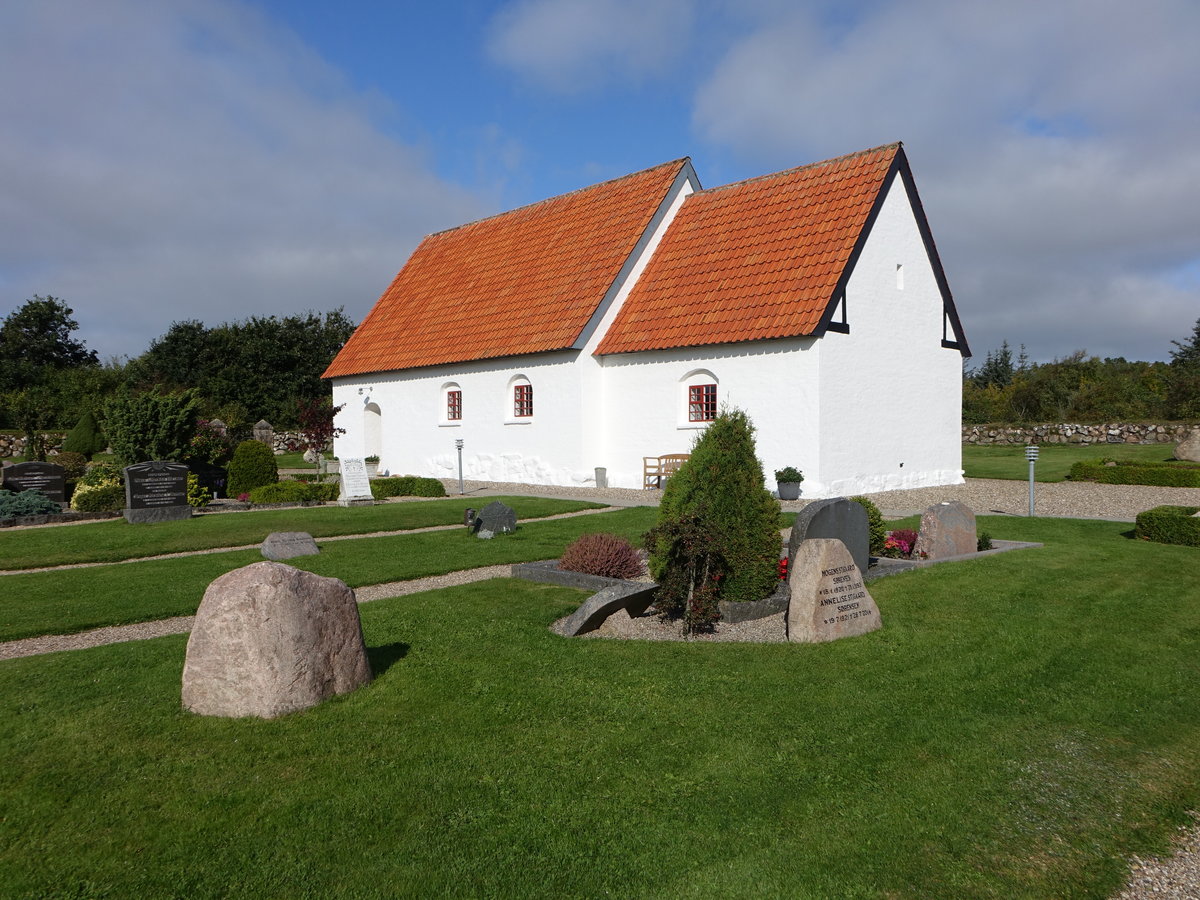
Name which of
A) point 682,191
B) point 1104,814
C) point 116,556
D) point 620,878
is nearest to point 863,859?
point 620,878

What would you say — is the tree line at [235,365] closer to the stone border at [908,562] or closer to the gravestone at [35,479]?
the gravestone at [35,479]

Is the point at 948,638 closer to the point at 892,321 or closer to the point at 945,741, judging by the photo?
the point at 945,741

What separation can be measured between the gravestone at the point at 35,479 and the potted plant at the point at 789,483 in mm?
14485

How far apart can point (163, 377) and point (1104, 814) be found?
2091 inches

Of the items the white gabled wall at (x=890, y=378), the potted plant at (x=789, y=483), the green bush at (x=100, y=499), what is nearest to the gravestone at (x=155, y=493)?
the green bush at (x=100, y=499)

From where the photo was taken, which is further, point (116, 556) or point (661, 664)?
point (116, 556)

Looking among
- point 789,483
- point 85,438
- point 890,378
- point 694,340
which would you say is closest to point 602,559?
point 789,483

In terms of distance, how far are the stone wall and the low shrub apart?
30.6 m

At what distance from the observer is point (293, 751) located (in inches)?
186

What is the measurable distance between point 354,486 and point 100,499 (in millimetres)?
4745

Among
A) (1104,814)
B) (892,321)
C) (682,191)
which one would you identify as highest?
(682,191)

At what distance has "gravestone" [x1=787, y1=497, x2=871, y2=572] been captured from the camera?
8578 mm

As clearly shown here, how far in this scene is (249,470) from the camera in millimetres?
20375

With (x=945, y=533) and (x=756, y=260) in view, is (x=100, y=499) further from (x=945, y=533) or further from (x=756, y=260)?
(x=945, y=533)
